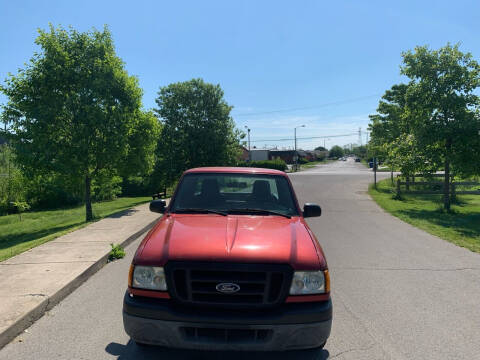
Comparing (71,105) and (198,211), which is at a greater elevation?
(71,105)

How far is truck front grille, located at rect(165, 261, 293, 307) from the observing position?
2881 mm

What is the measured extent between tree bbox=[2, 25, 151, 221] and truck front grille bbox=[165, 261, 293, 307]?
1157cm

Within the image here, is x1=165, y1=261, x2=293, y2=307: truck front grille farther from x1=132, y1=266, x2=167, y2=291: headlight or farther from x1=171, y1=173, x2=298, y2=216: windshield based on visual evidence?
x1=171, y1=173, x2=298, y2=216: windshield

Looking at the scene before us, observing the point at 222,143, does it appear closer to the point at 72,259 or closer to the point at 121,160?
the point at 121,160

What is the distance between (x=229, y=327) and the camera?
279cm

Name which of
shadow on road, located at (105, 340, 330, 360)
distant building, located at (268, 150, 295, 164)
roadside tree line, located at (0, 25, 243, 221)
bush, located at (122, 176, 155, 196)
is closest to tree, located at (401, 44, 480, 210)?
roadside tree line, located at (0, 25, 243, 221)

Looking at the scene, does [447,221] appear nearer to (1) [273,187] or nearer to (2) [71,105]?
(1) [273,187]

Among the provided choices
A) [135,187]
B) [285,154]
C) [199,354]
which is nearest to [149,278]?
[199,354]

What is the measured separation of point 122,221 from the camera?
11.4m

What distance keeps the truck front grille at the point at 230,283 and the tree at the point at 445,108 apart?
42.8ft

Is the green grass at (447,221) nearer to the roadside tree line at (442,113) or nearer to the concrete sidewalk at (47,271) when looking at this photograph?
the roadside tree line at (442,113)

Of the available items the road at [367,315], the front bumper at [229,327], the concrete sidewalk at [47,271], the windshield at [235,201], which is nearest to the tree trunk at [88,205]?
the concrete sidewalk at [47,271]

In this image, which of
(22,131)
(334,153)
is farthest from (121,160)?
(334,153)

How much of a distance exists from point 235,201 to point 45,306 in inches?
106
